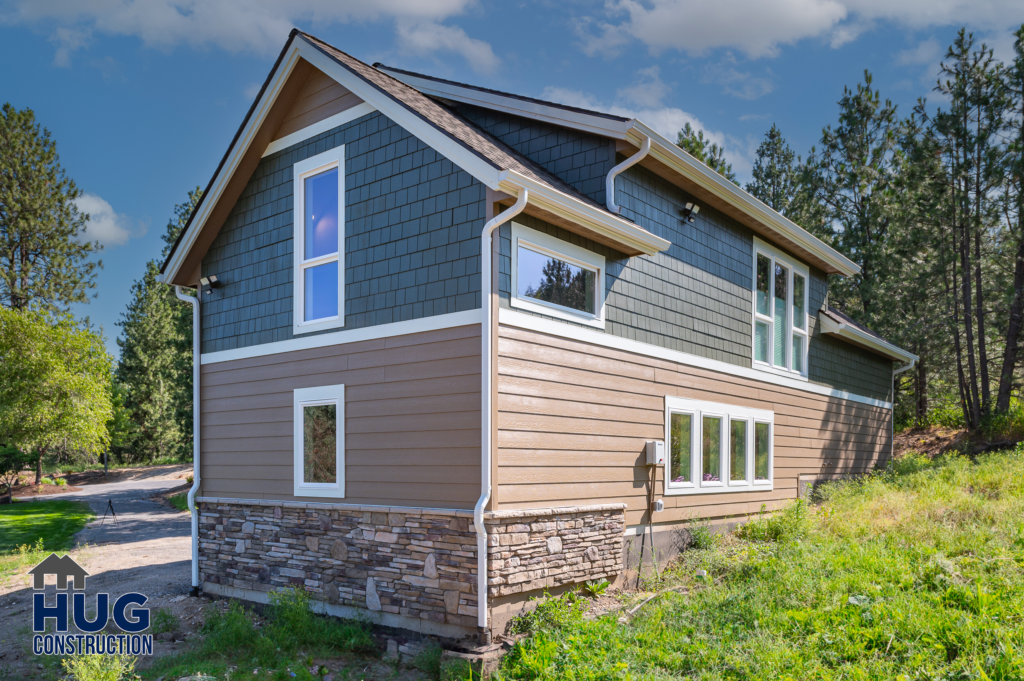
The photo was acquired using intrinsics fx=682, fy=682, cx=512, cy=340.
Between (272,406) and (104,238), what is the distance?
27229 mm

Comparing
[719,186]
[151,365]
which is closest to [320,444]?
[719,186]

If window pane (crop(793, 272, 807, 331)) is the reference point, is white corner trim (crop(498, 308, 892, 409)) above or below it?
below

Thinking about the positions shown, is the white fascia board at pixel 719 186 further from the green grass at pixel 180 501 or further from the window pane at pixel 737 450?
the green grass at pixel 180 501

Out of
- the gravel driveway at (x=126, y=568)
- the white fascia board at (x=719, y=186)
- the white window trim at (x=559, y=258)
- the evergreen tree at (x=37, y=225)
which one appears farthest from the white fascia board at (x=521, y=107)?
the evergreen tree at (x=37, y=225)

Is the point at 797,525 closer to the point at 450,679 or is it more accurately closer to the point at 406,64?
the point at 450,679

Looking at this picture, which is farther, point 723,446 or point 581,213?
point 723,446

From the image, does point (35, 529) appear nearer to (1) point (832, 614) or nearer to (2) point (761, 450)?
(2) point (761, 450)

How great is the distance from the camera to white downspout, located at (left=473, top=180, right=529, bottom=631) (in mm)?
6289

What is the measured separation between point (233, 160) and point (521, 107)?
12.8 ft

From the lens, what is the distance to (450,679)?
597 cm

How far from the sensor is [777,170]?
23.4 metres
